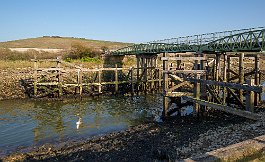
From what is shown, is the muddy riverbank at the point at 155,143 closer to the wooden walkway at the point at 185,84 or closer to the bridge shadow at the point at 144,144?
the bridge shadow at the point at 144,144

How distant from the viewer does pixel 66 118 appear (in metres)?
20.2

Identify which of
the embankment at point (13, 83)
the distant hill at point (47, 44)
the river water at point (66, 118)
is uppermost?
the distant hill at point (47, 44)

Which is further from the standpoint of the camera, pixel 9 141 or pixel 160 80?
pixel 160 80

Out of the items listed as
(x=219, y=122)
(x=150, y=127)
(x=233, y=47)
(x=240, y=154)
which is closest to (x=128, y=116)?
(x=150, y=127)

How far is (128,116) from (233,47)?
8166 millimetres

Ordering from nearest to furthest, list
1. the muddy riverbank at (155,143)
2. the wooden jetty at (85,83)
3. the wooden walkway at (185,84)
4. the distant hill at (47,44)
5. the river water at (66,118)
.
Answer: the muddy riverbank at (155,143), the wooden walkway at (185,84), the river water at (66,118), the wooden jetty at (85,83), the distant hill at (47,44)

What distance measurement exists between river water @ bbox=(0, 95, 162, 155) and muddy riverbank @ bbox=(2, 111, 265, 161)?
1.74 m

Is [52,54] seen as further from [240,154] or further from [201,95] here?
[240,154]

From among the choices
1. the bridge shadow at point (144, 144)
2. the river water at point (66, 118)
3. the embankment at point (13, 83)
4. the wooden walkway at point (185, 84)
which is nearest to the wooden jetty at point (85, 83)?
the wooden walkway at point (185, 84)

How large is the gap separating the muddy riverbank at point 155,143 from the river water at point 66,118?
1.74 m

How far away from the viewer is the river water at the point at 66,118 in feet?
52.3

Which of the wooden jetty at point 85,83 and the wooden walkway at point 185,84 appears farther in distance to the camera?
the wooden jetty at point 85,83

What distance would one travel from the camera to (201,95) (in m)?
17.2

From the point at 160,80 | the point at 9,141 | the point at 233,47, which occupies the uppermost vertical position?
the point at 233,47
